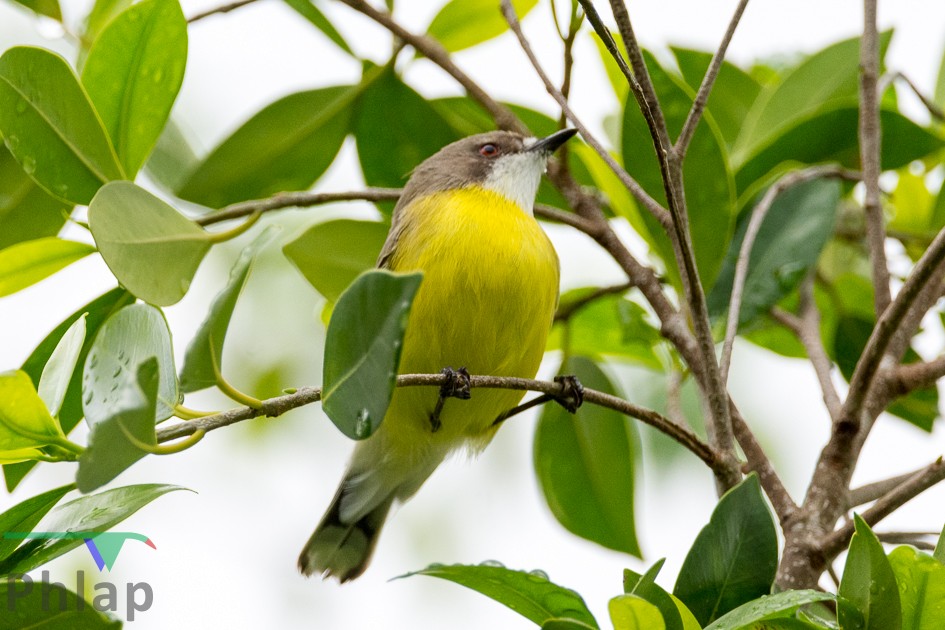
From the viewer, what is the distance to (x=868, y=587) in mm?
1979

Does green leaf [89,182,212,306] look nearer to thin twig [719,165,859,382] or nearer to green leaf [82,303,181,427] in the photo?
green leaf [82,303,181,427]

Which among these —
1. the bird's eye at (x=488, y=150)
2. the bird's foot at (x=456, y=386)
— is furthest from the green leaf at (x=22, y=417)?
the bird's eye at (x=488, y=150)

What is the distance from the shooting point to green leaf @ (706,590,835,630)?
6.06 ft

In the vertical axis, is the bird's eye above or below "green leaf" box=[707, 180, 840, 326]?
above

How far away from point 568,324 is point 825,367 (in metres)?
1.05

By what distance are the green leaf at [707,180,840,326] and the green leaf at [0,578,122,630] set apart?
2.24m

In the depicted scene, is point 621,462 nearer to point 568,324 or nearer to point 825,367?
point 568,324

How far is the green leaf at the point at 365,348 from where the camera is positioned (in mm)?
1805

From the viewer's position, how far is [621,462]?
3.66m

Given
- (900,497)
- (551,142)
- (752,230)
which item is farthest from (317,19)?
(900,497)

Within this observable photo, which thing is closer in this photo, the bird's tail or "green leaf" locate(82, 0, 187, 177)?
"green leaf" locate(82, 0, 187, 177)

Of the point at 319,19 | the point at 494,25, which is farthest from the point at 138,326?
the point at 494,25

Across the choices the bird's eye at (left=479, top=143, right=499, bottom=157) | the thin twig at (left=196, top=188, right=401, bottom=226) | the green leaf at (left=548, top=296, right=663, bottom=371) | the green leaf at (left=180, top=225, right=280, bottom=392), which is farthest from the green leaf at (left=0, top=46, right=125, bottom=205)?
the bird's eye at (left=479, top=143, right=499, bottom=157)

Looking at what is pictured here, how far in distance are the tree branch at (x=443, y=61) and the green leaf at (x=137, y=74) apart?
2.09ft
